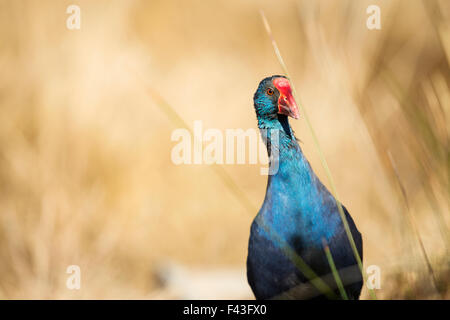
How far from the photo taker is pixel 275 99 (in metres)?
2.30

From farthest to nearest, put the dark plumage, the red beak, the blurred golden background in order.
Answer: the blurred golden background, the red beak, the dark plumage

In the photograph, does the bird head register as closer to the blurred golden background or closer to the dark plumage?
the dark plumage

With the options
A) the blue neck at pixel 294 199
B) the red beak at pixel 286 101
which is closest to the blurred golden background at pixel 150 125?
the red beak at pixel 286 101

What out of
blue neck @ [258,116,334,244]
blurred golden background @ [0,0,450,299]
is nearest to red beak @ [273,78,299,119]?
blue neck @ [258,116,334,244]

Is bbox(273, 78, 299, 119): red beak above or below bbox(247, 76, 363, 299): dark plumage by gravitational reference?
above

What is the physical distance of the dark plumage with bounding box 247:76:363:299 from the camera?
6.85ft

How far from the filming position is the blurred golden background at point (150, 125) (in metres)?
3.41

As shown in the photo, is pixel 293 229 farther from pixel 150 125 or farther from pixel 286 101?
pixel 150 125

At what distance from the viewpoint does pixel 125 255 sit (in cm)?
395

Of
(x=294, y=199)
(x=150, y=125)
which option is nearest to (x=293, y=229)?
(x=294, y=199)

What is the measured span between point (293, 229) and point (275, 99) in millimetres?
633

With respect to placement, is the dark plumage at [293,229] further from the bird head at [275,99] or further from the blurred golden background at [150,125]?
the blurred golden background at [150,125]

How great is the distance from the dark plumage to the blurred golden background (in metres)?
0.59
